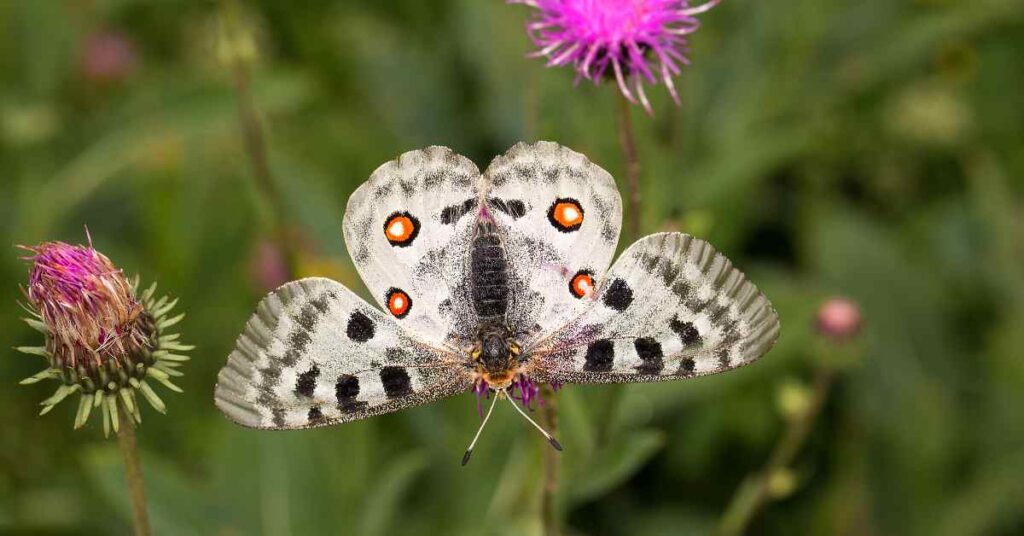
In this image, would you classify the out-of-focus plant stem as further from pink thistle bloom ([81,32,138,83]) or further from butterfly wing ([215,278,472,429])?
pink thistle bloom ([81,32,138,83])

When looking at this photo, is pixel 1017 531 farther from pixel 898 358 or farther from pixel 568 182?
pixel 568 182

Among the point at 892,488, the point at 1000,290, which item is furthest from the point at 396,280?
the point at 1000,290

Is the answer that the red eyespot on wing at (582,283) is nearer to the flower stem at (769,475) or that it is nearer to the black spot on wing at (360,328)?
the black spot on wing at (360,328)

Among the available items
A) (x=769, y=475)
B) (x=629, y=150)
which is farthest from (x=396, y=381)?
(x=769, y=475)

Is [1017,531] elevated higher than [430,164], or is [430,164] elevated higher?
[1017,531]

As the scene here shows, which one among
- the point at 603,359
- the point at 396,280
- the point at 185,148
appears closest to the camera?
the point at 603,359

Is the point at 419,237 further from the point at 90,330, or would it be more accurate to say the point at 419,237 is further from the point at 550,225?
the point at 90,330
